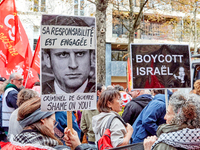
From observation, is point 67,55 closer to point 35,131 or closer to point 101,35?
point 35,131

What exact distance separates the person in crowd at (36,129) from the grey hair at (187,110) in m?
0.88

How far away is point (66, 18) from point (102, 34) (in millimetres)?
5720

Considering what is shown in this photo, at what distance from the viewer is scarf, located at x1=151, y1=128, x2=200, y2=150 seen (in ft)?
6.87

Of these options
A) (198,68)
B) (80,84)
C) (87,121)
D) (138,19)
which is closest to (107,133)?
(80,84)

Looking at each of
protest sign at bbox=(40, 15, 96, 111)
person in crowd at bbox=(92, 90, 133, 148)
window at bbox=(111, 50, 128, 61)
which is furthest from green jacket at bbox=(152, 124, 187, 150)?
window at bbox=(111, 50, 128, 61)

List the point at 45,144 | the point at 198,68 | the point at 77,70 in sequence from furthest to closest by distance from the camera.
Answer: the point at 198,68, the point at 77,70, the point at 45,144

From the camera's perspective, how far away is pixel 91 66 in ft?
9.12

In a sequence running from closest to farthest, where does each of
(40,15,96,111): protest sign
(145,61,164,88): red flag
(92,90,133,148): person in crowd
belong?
(40,15,96,111): protest sign → (92,90,133,148): person in crowd → (145,61,164,88): red flag

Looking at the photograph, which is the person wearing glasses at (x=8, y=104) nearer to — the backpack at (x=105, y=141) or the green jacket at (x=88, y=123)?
the green jacket at (x=88, y=123)

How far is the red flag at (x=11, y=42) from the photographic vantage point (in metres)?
6.23

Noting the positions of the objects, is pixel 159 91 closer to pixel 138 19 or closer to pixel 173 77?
pixel 173 77

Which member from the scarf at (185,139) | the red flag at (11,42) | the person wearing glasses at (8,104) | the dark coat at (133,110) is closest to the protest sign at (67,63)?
the scarf at (185,139)

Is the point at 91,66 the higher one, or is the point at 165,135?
the point at 91,66

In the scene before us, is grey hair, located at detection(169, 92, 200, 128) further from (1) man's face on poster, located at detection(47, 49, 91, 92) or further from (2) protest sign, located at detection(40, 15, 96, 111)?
(1) man's face on poster, located at detection(47, 49, 91, 92)
